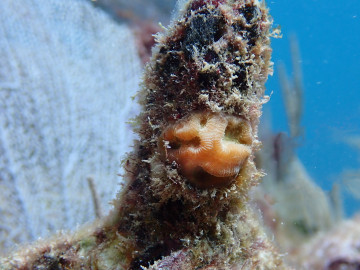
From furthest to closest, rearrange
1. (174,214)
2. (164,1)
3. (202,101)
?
1. (164,1)
2. (174,214)
3. (202,101)

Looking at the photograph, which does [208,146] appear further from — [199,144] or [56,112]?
[56,112]

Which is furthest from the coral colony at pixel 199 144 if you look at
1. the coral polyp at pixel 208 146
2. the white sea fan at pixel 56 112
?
the white sea fan at pixel 56 112

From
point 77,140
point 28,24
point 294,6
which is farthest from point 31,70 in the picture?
point 294,6

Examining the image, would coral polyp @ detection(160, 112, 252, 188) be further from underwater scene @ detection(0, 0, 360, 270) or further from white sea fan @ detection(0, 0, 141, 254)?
white sea fan @ detection(0, 0, 141, 254)

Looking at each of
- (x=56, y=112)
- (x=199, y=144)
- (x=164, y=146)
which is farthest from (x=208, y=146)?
(x=56, y=112)

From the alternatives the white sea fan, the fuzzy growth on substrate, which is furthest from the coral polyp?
the white sea fan

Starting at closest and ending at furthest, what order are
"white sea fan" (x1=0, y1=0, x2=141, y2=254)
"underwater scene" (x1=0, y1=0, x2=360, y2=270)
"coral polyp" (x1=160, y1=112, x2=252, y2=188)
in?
"coral polyp" (x1=160, y1=112, x2=252, y2=188)
"underwater scene" (x1=0, y1=0, x2=360, y2=270)
"white sea fan" (x1=0, y1=0, x2=141, y2=254)

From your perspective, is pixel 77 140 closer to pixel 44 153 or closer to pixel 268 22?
pixel 44 153
